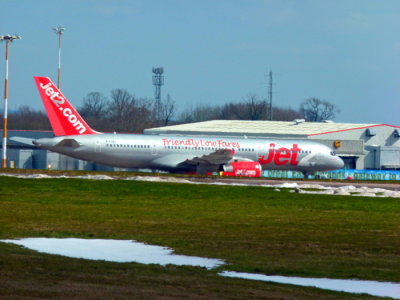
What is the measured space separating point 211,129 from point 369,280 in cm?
8540

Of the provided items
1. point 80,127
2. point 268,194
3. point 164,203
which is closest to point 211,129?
point 80,127

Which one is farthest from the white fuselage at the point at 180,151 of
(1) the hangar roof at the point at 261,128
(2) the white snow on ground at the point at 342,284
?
(2) the white snow on ground at the point at 342,284

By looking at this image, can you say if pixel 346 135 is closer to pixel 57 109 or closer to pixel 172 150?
pixel 172 150

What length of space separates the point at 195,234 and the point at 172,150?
43892 mm

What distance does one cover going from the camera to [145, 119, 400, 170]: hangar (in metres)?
94.2

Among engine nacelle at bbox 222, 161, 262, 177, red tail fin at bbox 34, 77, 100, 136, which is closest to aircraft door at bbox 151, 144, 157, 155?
engine nacelle at bbox 222, 161, 262, 177

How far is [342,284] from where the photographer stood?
56.1 ft

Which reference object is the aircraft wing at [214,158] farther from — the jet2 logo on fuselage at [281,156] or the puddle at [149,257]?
the puddle at [149,257]

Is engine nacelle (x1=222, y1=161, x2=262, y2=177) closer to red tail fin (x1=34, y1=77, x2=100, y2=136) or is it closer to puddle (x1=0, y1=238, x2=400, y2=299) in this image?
red tail fin (x1=34, y1=77, x2=100, y2=136)

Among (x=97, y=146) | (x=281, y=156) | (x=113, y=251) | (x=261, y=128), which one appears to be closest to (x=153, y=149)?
(x=97, y=146)

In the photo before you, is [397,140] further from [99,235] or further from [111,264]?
[111,264]

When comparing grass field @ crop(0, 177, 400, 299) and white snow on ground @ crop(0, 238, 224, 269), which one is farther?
white snow on ground @ crop(0, 238, 224, 269)

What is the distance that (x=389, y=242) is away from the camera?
24938 millimetres

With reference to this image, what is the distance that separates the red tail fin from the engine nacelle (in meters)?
12.4
